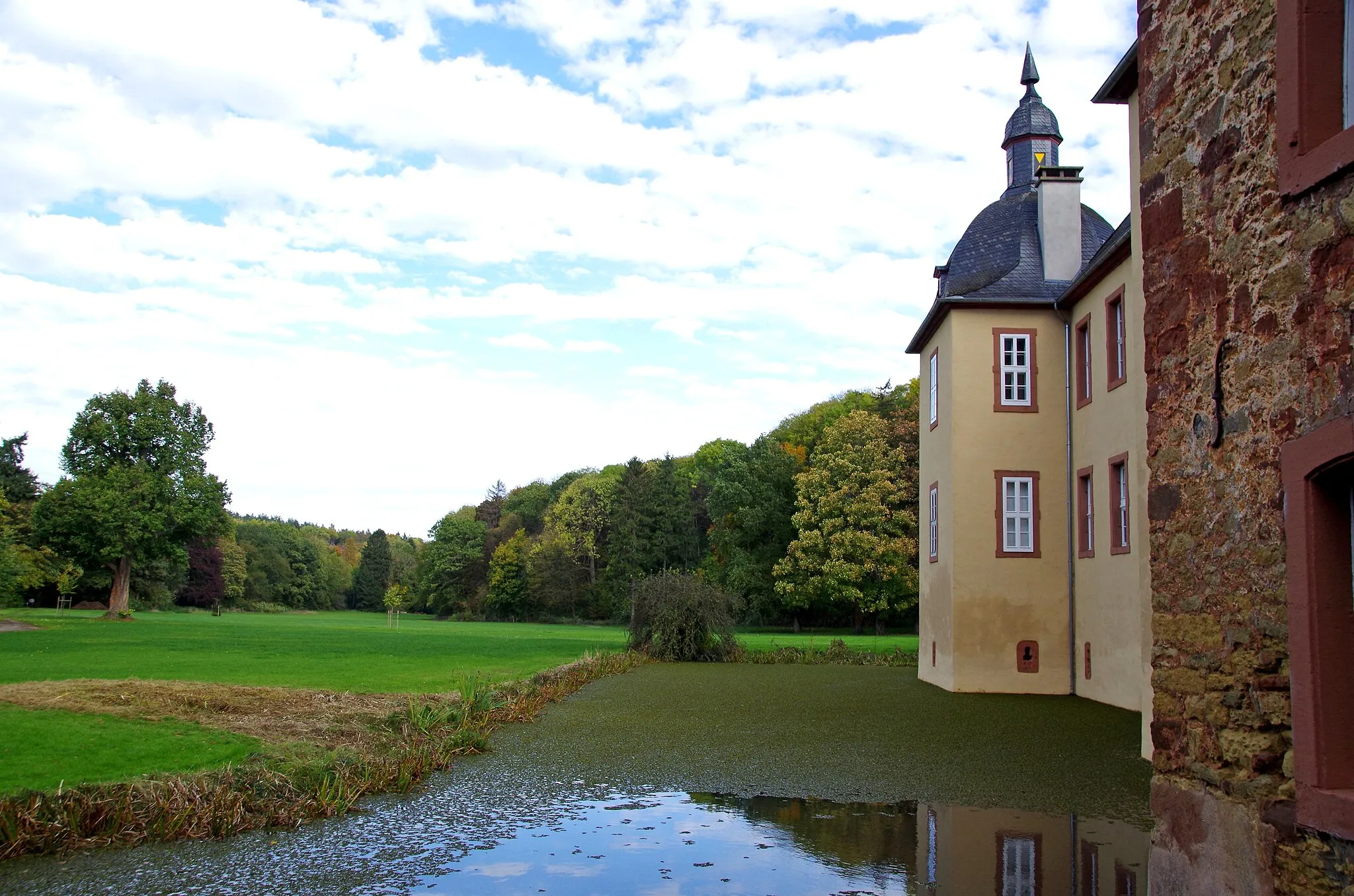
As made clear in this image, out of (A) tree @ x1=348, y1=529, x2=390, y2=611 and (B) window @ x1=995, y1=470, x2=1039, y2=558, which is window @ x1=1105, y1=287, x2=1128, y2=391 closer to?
(B) window @ x1=995, y1=470, x2=1039, y2=558

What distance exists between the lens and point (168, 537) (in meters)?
49.3

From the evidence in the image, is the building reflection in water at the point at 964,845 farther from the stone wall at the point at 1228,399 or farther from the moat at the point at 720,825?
the stone wall at the point at 1228,399

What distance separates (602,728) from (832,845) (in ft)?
20.6

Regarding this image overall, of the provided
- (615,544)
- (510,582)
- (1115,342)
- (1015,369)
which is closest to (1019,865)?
(1115,342)

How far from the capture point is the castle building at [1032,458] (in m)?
16.1

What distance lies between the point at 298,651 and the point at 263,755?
1978cm

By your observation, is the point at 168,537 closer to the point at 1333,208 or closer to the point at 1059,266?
the point at 1059,266

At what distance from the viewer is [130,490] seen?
156 ft

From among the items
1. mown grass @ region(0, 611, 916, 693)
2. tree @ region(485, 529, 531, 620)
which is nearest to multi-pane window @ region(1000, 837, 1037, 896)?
mown grass @ region(0, 611, 916, 693)

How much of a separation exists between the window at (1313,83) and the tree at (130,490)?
49.9 meters

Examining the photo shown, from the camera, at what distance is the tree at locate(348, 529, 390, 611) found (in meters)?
96.8

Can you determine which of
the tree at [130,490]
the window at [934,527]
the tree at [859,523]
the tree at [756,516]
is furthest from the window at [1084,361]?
the tree at [130,490]

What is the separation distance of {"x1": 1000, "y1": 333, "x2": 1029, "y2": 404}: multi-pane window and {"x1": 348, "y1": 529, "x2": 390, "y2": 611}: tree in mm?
84677

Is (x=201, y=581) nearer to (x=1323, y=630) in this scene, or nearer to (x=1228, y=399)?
(x=1228, y=399)
